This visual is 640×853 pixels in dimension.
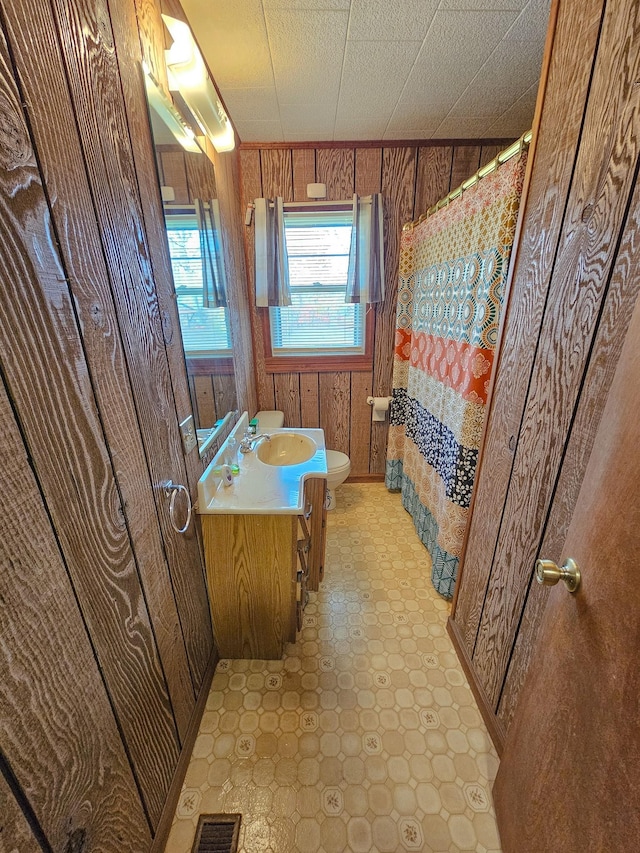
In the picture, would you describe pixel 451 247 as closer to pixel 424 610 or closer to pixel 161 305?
pixel 161 305

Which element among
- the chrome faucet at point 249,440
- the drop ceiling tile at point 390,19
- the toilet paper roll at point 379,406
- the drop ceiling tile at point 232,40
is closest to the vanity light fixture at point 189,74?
the drop ceiling tile at point 232,40

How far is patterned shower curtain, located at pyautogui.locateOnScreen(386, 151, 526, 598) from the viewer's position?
4.43ft

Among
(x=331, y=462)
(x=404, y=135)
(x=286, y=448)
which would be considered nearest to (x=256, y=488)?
(x=286, y=448)

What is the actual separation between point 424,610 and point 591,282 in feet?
5.21

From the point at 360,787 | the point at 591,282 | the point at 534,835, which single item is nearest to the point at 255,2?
the point at 591,282

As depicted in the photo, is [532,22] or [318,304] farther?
[318,304]

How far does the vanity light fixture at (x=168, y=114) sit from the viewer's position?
3.16 ft

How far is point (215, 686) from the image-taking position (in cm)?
140

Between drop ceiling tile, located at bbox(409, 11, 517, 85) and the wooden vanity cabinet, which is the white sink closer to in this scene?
the wooden vanity cabinet

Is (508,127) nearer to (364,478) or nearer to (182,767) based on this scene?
(364,478)

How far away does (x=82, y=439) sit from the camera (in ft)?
2.22

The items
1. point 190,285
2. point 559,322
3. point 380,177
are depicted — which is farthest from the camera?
point 380,177

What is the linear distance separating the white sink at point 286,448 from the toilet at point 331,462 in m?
0.15

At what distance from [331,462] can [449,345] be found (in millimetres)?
1080
